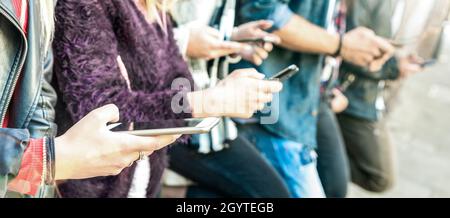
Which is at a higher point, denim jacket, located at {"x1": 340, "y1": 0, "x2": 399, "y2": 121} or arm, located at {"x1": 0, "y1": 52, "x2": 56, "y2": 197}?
arm, located at {"x1": 0, "y1": 52, "x2": 56, "y2": 197}

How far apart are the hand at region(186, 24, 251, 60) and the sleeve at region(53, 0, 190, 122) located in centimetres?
36

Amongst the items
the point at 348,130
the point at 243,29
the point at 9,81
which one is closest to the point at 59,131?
the point at 9,81

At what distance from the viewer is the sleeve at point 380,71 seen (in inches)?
82.7

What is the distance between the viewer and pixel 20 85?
42.1 inches

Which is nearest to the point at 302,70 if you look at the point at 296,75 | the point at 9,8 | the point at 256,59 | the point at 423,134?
the point at 296,75

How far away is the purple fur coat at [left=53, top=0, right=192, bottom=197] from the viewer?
3.76ft

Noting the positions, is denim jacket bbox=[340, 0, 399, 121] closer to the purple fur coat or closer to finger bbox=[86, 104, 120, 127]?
the purple fur coat

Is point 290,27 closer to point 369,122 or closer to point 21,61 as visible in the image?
point 369,122

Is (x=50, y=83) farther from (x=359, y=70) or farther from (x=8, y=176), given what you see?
(x=359, y=70)

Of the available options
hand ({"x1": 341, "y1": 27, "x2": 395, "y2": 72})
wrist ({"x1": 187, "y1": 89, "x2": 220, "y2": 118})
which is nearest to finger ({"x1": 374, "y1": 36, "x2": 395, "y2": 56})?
hand ({"x1": 341, "y1": 27, "x2": 395, "y2": 72})

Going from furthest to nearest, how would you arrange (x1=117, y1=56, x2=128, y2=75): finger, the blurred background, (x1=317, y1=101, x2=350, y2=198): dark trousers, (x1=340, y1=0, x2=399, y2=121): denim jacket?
1. the blurred background
2. (x1=317, y1=101, x2=350, y2=198): dark trousers
3. (x1=340, y1=0, x2=399, y2=121): denim jacket
4. (x1=117, y1=56, x2=128, y2=75): finger

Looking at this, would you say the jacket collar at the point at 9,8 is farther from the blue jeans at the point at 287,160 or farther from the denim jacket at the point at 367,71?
the denim jacket at the point at 367,71

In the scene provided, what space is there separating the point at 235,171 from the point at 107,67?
59 cm
